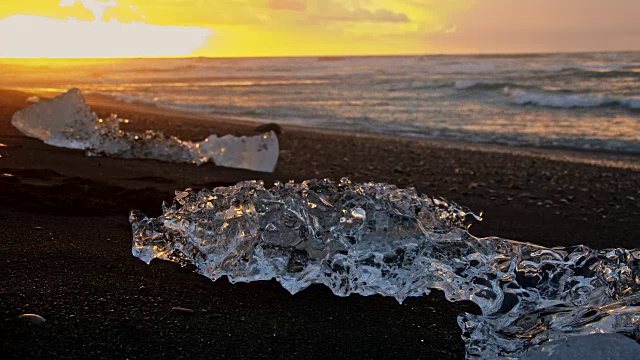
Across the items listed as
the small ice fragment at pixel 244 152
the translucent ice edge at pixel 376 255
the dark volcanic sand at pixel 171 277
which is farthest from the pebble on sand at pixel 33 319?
the small ice fragment at pixel 244 152

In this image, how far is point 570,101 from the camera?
1489 centimetres

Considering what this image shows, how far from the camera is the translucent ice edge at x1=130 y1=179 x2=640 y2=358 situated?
2.14 meters

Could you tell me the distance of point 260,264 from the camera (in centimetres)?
241

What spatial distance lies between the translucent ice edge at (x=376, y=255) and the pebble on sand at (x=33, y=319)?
24.9 inches

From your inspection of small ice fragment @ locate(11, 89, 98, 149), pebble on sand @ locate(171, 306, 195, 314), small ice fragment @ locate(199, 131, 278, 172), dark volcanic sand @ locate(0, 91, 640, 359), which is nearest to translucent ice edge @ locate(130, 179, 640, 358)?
dark volcanic sand @ locate(0, 91, 640, 359)

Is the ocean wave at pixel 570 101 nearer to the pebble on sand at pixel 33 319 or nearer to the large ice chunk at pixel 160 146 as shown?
the large ice chunk at pixel 160 146

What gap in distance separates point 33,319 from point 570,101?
49.7 ft

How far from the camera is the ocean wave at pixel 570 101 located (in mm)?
13980

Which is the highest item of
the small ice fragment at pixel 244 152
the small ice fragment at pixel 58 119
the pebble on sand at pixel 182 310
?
the small ice fragment at pixel 58 119

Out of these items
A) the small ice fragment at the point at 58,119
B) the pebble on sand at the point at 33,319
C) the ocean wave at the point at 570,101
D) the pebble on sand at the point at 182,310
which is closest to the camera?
the pebble on sand at the point at 33,319

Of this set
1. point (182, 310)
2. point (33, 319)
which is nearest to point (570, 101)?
point (182, 310)

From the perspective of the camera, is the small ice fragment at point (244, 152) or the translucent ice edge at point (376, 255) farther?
the small ice fragment at point (244, 152)

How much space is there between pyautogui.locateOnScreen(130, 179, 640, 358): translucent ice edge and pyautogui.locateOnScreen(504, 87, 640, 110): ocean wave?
42.0 ft

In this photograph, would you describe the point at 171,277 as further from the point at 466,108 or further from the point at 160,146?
the point at 466,108
